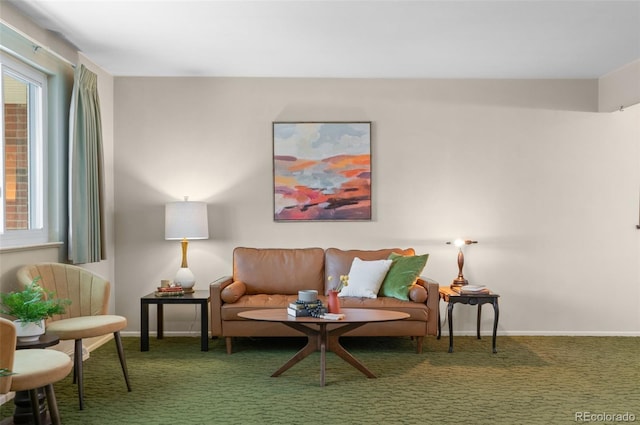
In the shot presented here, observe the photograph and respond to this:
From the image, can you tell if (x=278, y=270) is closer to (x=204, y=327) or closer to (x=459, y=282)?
(x=204, y=327)

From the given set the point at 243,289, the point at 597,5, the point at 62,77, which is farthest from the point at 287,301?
the point at 597,5

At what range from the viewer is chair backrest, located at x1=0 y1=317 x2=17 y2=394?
116 inches

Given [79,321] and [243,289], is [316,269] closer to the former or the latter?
[243,289]

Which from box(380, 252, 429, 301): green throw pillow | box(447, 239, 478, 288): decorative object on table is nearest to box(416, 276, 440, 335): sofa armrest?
box(380, 252, 429, 301): green throw pillow

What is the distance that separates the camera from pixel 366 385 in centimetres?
458

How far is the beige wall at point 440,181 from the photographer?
6660mm

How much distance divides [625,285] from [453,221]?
1.86m

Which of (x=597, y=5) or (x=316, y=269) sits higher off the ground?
(x=597, y=5)

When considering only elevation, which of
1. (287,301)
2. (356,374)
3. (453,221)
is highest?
(453,221)

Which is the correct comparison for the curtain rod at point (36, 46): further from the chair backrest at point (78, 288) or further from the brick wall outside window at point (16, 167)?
the chair backrest at point (78, 288)

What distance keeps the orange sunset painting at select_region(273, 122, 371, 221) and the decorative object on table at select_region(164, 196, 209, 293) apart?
85 cm

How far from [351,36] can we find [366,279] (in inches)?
84.1

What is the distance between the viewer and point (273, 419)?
3.83 metres

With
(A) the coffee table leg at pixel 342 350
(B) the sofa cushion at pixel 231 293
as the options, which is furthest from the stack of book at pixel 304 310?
(B) the sofa cushion at pixel 231 293
